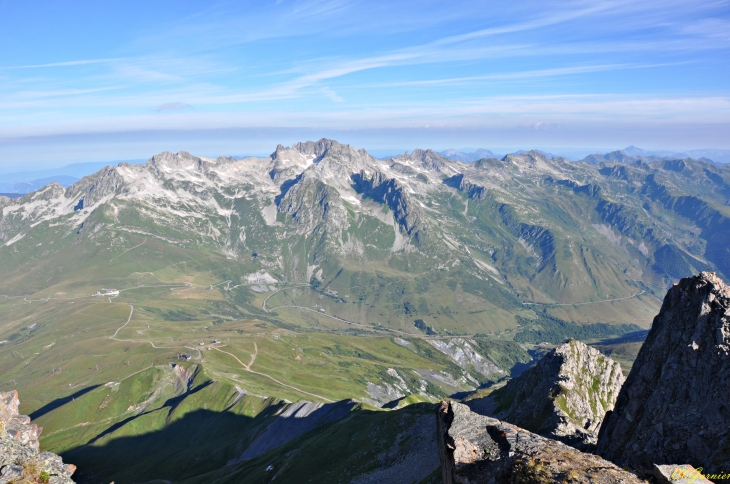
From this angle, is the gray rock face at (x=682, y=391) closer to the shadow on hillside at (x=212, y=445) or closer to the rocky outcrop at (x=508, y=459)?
the rocky outcrop at (x=508, y=459)

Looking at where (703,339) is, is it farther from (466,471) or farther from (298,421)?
(298,421)

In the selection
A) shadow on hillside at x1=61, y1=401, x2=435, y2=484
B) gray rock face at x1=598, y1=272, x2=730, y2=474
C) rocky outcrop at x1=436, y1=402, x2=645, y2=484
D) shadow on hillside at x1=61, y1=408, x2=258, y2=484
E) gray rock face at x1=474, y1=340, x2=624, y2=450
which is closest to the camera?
rocky outcrop at x1=436, y1=402, x2=645, y2=484

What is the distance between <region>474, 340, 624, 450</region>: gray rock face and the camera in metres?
77.7

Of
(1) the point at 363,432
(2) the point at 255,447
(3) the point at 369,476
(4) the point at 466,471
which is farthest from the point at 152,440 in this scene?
(4) the point at 466,471

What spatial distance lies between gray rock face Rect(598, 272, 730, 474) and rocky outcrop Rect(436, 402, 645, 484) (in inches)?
354

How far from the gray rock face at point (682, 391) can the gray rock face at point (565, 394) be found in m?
24.1

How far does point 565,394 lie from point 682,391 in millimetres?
45553

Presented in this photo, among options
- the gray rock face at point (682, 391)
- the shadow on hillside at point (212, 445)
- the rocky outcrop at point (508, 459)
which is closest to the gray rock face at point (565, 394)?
the gray rock face at point (682, 391)

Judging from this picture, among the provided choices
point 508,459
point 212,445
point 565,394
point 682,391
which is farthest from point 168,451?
point 682,391

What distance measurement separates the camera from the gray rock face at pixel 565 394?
77688 mm

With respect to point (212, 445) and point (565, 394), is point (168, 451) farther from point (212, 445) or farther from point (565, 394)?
point (565, 394)

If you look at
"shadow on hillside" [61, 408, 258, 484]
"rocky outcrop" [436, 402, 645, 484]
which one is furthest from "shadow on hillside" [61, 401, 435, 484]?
"rocky outcrop" [436, 402, 645, 484]

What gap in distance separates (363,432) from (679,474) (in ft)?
287

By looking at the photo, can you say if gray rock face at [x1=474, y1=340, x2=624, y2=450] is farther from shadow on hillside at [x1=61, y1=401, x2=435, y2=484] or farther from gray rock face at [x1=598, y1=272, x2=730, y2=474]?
shadow on hillside at [x1=61, y1=401, x2=435, y2=484]
